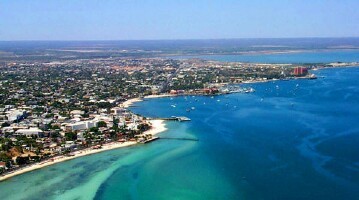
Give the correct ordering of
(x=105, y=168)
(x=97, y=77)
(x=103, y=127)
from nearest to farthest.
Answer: (x=105, y=168) → (x=103, y=127) → (x=97, y=77)

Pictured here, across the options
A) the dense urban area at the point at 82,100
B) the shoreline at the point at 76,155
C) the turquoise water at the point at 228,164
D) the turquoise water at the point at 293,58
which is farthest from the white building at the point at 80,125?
the turquoise water at the point at 293,58

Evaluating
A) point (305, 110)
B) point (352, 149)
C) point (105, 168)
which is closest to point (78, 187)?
point (105, 168)

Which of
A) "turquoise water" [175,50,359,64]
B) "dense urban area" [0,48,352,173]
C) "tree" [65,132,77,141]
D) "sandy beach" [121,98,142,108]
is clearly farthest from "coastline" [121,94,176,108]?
"turquoise water" [175,50,359,64]

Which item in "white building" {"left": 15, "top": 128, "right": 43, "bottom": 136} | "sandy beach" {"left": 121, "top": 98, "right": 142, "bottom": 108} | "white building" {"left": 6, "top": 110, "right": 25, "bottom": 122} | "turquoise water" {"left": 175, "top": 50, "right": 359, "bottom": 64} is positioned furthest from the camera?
"turquoise water" {"left": 175, "top": 50, "right": 359, "bottom": 64}

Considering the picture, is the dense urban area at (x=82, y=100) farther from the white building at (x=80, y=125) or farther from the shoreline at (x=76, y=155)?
the shoreline at (x=76, y=155)

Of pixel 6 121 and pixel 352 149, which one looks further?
pixel 6 121

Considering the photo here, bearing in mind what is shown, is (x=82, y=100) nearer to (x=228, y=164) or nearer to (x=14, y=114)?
(x=14, y=114)

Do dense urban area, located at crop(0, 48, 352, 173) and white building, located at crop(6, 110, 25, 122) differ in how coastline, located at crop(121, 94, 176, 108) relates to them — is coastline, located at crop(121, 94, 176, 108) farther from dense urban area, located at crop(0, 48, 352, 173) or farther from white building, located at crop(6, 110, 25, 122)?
white building, located at crop(6, 110, 25, 122)

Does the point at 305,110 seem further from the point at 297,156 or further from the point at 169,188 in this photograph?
the point at 169,188
